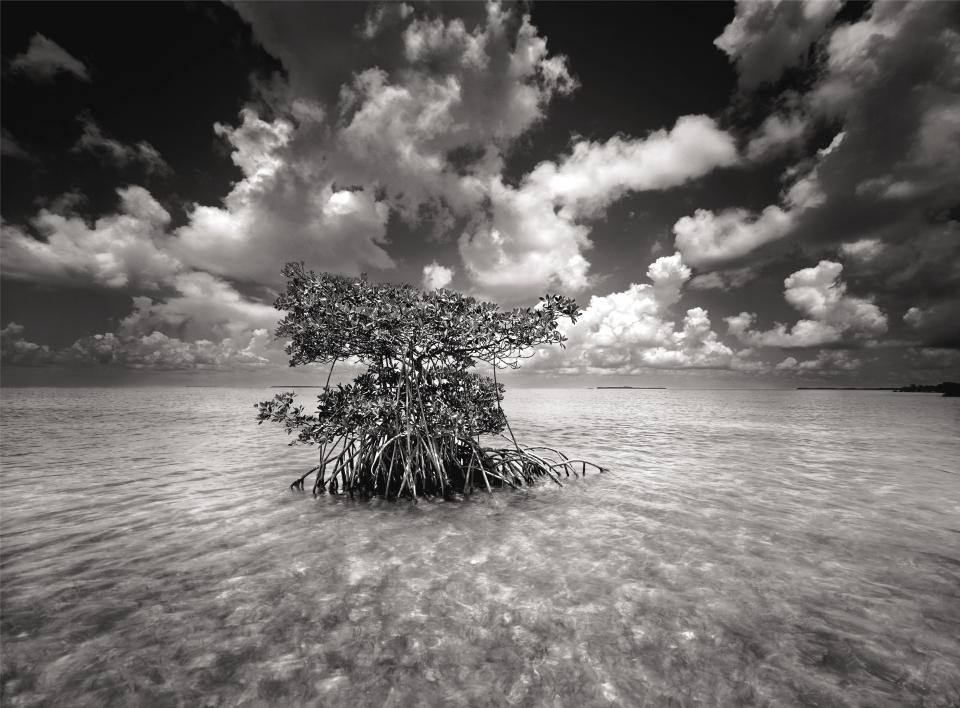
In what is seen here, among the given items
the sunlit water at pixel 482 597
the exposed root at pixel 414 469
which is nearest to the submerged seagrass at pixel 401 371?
the exposed root at pixel 414 469

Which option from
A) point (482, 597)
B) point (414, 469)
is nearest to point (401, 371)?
point (414, 469)

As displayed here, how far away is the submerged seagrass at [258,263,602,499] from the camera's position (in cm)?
1027

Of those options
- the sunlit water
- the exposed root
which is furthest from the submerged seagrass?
the sunlit water

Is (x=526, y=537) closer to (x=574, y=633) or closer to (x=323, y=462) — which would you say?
(x=574, y=633)

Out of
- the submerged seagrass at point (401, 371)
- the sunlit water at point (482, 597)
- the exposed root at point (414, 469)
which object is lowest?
the sunlit water at point (482, 597)

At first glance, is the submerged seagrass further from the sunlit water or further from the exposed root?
the sunlit water

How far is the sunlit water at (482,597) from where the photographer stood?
4168mm

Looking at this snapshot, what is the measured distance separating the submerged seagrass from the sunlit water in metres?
1.30

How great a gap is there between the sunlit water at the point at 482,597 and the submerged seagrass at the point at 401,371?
1.30 meters

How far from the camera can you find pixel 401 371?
448 inches

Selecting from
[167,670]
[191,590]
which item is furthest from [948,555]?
[191,590]

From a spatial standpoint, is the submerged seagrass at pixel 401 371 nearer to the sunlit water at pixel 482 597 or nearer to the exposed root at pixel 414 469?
the exposed root at pixel 414 469

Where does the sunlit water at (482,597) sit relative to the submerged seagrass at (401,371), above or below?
below

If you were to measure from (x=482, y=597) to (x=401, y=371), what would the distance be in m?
6.53
